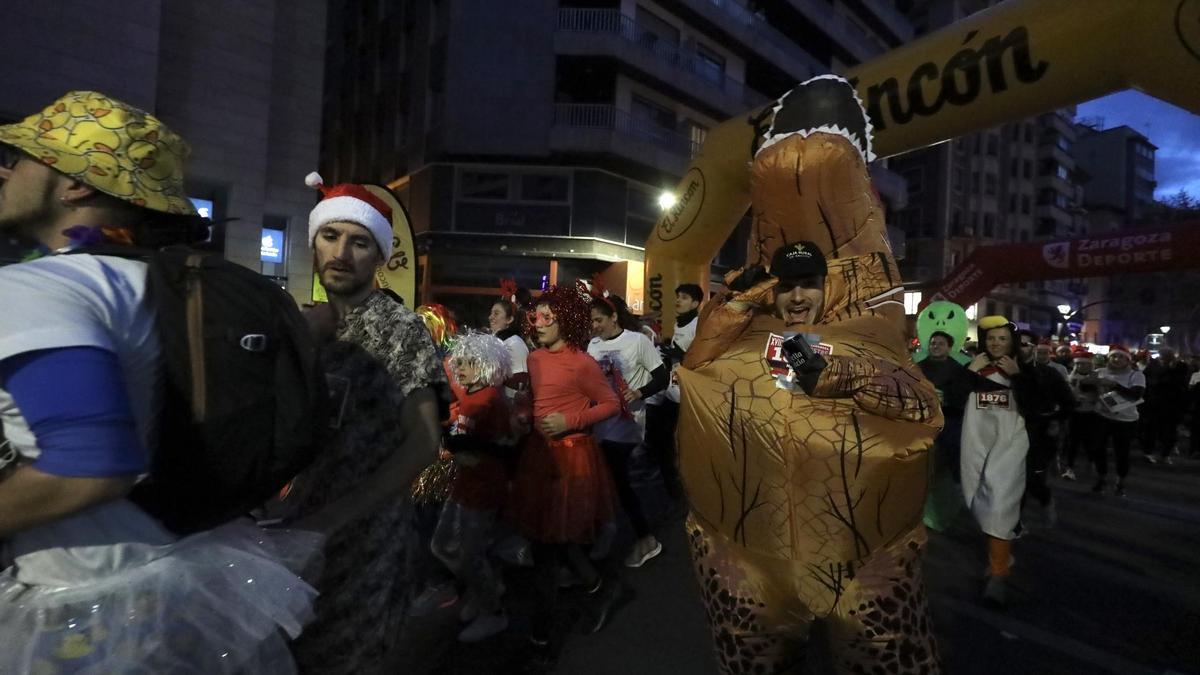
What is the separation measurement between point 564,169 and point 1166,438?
1417 cm

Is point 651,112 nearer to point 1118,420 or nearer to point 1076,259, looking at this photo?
point 1076,259

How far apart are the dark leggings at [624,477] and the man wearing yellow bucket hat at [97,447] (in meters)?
3.62

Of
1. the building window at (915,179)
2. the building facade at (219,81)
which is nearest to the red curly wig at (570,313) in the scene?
the building facade at (219,81)

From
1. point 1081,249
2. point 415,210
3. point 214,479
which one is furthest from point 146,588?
point 415,210

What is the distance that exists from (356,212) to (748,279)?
1.16 metres

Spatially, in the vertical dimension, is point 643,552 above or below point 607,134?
below

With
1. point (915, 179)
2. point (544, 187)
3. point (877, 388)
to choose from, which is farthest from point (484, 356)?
point (915, 179)

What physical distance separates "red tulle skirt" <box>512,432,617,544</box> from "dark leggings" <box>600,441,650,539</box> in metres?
0.98

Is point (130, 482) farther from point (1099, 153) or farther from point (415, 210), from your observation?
point (1099, 153)

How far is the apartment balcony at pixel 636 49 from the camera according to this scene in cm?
1875

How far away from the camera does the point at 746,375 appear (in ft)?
6.95

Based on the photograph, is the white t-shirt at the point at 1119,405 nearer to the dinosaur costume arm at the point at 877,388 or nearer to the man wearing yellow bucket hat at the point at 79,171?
the dinosaur costume arm at the point at 877,388

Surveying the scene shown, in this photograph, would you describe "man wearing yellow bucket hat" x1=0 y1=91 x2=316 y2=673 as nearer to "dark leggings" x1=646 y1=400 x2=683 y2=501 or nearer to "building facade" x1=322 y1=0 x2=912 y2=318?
"dark leggings" x1=646 y1=400 x2=683 y2=501

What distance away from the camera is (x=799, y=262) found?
2.12 m
